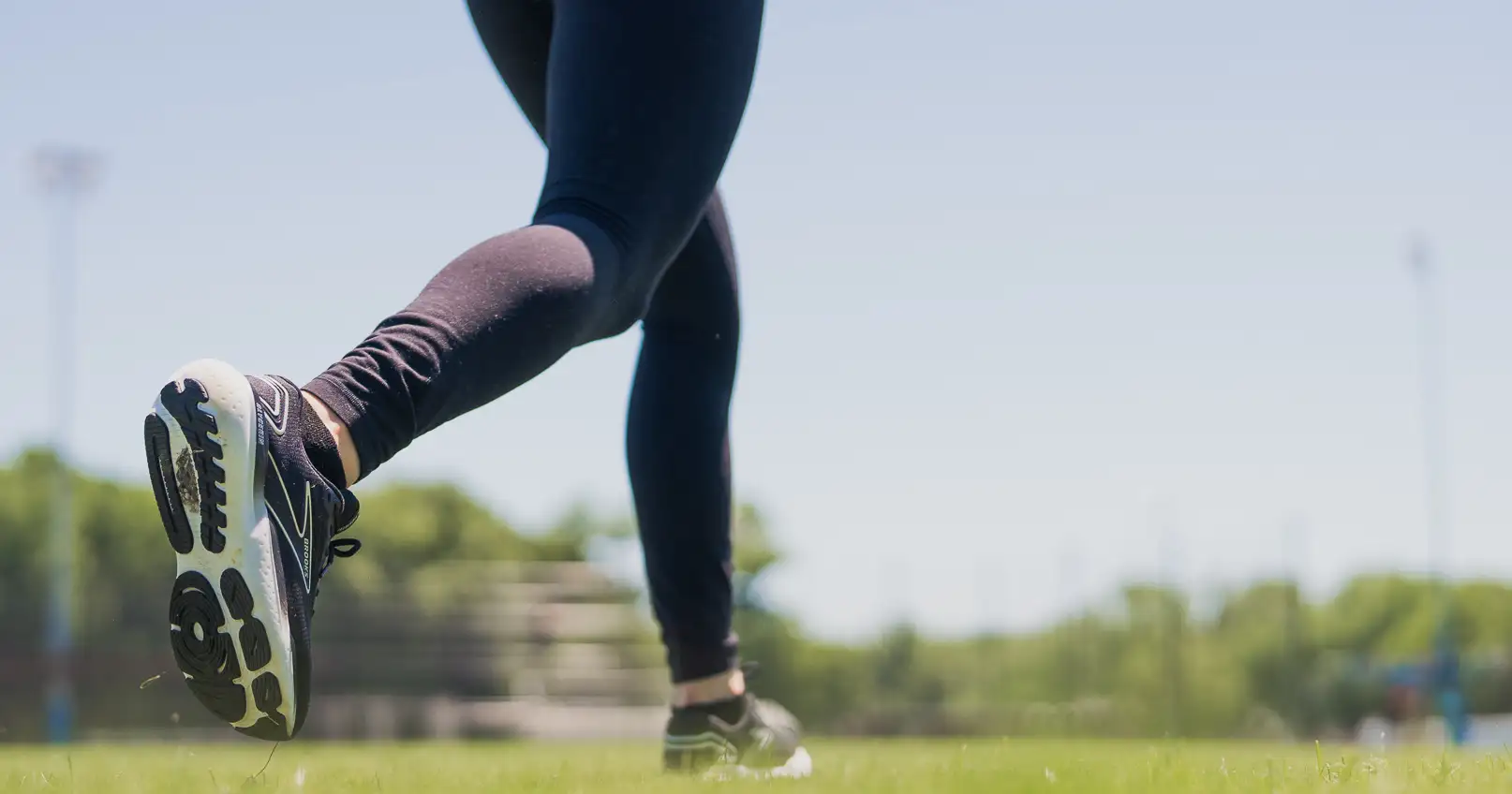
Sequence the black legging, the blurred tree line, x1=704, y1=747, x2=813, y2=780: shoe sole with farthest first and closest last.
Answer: the blurred tree line < x1=704, y1=747, x2=813, y2=780: shoe sole < the black legging

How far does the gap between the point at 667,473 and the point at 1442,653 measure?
26401 mm

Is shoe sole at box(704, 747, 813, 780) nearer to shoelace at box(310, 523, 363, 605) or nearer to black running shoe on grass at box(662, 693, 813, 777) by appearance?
black running shoe on grass at box(662, 693, 813, 777)

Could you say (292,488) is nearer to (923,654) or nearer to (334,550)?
(334,550)

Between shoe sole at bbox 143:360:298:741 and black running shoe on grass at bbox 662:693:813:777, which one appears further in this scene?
black running shoe on grass at bbox 662:693:813:777

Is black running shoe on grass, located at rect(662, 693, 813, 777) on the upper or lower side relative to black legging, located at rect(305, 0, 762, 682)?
lower

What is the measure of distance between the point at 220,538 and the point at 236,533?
0.05ft

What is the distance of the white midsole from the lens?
1103 mm

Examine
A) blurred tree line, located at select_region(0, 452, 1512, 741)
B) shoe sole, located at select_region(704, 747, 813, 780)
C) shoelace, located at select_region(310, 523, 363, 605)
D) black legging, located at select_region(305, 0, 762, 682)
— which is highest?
black legging, located at select_region(305, 0, 762, 682)

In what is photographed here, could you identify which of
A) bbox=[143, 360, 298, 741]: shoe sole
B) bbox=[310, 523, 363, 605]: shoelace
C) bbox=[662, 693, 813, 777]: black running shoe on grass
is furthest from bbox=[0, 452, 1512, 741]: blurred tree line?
bbox=[143, 360, 298, 741]: shoe sole

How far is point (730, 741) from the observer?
192 centimetres

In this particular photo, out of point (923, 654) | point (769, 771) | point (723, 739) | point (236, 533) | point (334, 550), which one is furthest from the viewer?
point (923, 654)

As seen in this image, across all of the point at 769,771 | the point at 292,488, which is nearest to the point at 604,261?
the point at 292,488

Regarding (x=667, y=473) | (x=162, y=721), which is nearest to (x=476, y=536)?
(x=162, y=721)

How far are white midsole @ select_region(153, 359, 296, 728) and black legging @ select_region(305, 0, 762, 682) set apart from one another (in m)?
0.09
